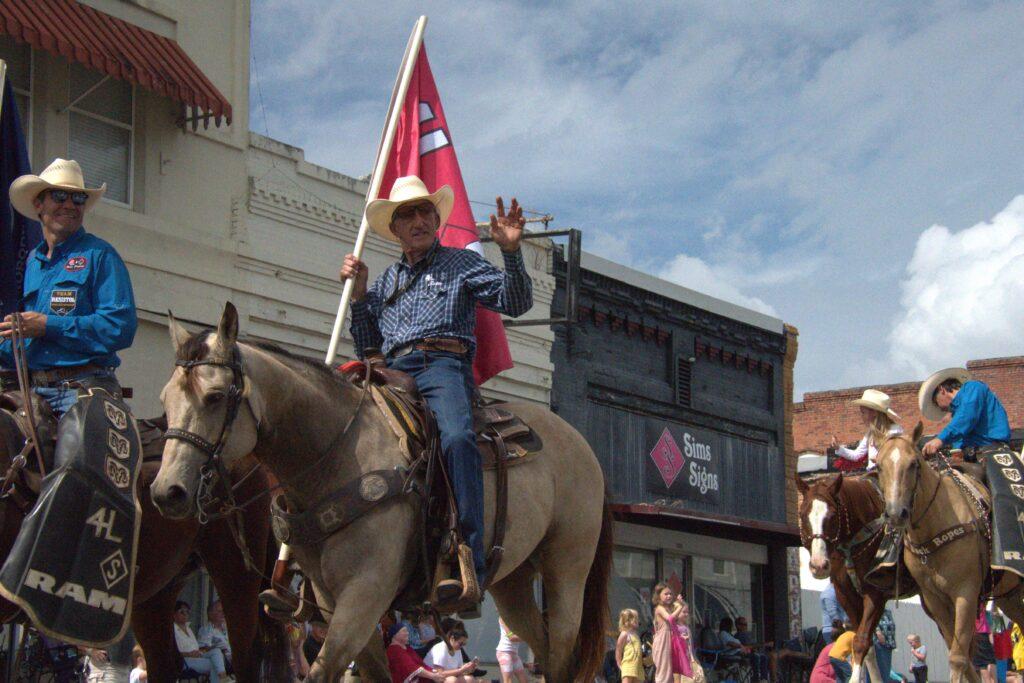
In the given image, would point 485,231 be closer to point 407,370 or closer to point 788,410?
point 788,410

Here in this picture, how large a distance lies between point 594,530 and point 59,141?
1117 centimetres

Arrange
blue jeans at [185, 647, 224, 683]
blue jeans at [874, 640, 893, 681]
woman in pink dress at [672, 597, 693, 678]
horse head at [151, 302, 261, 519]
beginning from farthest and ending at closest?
woman in pink dress at [672, 597, 693, 678], blue jeans at [874, 640, 893, 681], blue jeans at [185, 647, 224, 683], horse head at [151, 302, 261, 519]

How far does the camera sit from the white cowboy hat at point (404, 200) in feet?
23.3

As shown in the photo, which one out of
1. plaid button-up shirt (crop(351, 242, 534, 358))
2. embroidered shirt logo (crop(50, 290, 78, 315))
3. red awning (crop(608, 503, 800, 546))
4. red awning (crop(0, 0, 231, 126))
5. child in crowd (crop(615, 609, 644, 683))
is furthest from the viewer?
red awning (crop(608, 503, 800, 546))

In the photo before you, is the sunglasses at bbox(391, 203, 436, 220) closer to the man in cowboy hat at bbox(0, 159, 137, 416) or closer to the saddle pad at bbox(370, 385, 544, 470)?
the saddle pad at bbox(370, 385, 544, 470)

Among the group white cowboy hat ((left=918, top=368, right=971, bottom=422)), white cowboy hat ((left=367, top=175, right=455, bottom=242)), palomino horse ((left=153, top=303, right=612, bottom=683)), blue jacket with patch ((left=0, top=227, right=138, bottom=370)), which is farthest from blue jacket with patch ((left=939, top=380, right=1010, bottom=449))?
blue jacket with patch ((left=0, top=227, right=138, bottom=370))

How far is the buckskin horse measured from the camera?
11.2 meters

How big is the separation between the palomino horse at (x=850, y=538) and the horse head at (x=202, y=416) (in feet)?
22.4

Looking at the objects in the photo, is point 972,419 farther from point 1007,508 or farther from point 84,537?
point 84,537

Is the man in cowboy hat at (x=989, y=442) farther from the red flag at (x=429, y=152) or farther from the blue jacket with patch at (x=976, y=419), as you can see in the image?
the red flag at (x=429, y=152)

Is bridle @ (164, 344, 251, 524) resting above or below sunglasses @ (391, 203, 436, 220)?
below

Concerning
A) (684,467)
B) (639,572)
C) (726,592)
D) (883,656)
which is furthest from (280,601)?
(726,592)

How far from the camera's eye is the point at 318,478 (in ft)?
19.8

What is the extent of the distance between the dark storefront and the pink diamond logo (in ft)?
0.09
